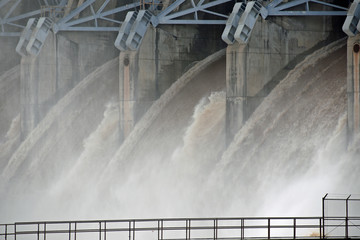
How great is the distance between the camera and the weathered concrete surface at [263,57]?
33031 mm

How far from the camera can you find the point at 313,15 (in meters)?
34.0

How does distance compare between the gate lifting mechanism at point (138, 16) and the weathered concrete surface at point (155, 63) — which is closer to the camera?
the gate lifting mechanism at point (138, 16)

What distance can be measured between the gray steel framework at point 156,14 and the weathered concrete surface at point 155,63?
0.63m

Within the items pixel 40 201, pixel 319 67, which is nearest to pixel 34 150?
pixel 40 201

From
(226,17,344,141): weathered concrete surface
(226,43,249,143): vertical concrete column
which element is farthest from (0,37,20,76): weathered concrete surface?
(226,43,249,143): vertical concrete column

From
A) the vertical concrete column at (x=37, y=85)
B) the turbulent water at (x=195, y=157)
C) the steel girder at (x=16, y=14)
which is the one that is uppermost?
the steel girder at (x=16, y=14)

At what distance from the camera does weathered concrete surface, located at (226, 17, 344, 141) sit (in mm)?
33031

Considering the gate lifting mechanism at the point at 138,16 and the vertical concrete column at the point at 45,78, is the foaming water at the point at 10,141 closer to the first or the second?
the vertical concrete column at the point at 45,78

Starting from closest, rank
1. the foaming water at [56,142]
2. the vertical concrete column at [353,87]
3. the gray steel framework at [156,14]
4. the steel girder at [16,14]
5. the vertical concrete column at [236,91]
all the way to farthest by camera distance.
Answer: the vertical concrete column at [353,87]
the vertical concrete column at [236,91]
the gray steel framework at [156,14]
the foaming water at [56,142]
the steel girder at [16,14]

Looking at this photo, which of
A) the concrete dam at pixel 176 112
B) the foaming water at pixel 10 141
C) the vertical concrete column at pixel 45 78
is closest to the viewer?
the concrete dam at pixel 176 112

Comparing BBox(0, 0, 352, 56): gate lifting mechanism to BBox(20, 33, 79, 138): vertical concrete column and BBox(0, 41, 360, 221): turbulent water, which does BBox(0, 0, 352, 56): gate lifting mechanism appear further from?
BBox(0, 41, 360, 221): turbulent water

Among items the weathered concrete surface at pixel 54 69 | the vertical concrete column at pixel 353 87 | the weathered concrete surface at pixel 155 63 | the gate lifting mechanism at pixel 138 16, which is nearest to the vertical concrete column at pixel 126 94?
the weathered concrete surface at pixel 155 63

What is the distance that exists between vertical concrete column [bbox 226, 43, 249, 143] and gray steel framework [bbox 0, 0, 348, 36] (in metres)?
1.94

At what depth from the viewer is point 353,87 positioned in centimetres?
3005
